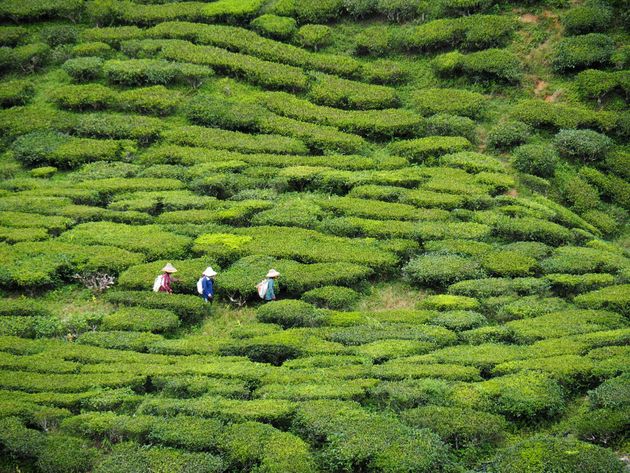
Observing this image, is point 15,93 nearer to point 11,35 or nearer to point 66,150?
point 11,35

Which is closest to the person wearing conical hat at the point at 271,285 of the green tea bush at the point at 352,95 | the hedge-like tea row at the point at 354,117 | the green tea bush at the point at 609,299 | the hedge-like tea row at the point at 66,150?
the green tea bush at the point at 609,299

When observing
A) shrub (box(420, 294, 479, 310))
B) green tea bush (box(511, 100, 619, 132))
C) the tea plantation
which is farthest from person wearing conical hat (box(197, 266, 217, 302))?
green tea bush (box(511, 100, 619, 132))

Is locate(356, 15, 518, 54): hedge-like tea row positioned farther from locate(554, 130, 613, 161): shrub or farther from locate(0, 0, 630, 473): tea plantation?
locate(554, 130, 613, 161): shrub

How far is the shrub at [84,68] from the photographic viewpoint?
39.6 metres

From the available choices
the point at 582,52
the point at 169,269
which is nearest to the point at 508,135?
the point at 582,52

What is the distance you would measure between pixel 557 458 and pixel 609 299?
26.6 ft

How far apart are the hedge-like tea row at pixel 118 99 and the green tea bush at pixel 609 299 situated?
18.0 metres

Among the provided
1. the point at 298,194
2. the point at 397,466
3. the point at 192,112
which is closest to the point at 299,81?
the point at 192,112

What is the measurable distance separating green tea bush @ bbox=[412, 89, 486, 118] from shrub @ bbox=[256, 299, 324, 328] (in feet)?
41.0

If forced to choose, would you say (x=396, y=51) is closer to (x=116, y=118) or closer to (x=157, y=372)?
(x=116, y=118)

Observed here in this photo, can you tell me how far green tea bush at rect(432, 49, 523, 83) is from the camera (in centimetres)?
3756

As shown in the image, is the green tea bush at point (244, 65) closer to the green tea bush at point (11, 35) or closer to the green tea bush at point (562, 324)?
the green tea bush at point (11, 35)

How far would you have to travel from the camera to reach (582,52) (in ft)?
123

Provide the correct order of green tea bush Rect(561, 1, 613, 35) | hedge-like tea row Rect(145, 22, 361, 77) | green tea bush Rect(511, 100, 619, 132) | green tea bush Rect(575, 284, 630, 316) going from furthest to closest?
hedge-like tea row Rect(145, 22, 361, 77) → green tea bush Rect(561, 1, 613, 35) → green tea bush Rect(511, 100, 619, 132) → green tea bush Rect(575, 284, 630, 316)
